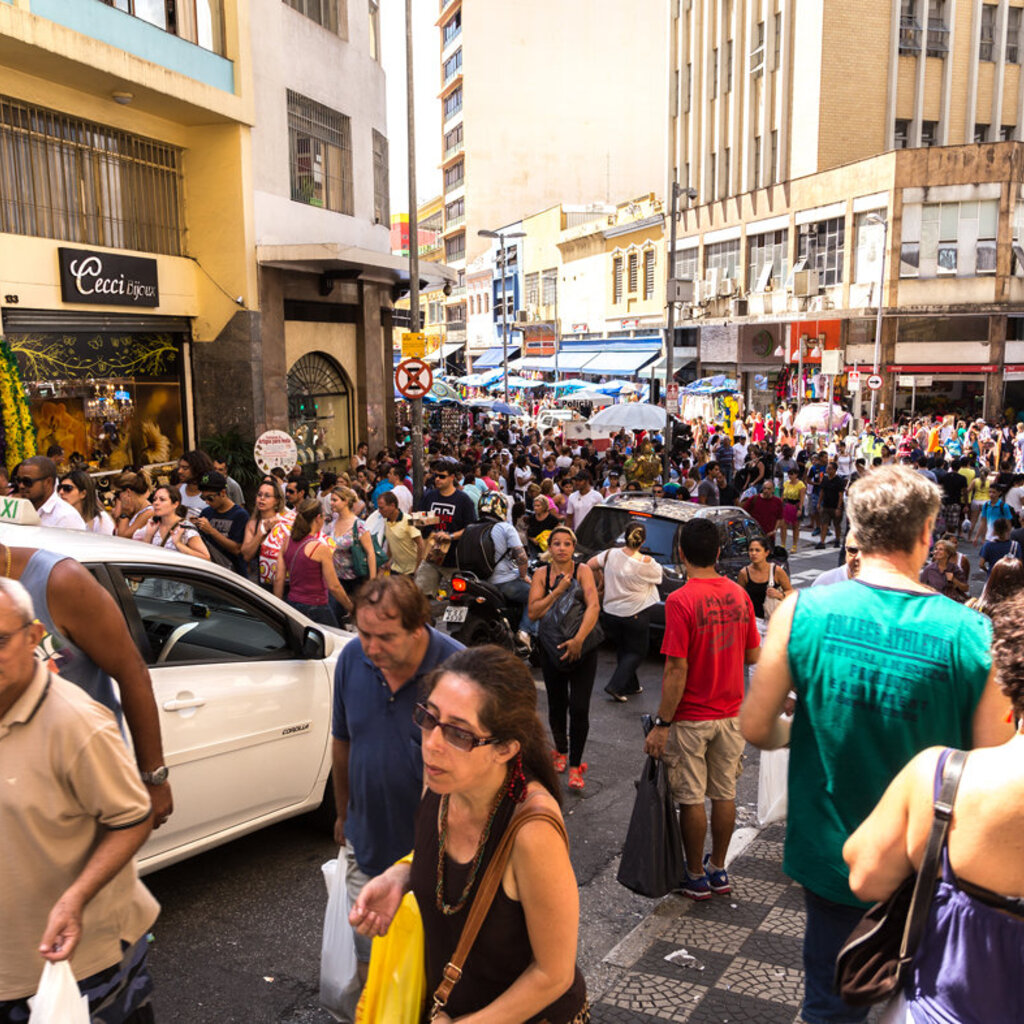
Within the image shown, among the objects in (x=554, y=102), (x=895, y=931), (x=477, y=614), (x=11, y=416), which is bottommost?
(x=477, y=614)

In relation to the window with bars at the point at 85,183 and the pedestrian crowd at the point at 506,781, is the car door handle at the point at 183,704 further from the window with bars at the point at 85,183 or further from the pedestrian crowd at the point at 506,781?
the window with bars at the point at 85,183

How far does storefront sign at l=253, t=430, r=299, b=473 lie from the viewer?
42.9ft

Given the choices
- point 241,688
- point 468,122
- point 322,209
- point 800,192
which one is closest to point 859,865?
point 241,688

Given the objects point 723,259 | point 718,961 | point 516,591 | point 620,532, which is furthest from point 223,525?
point 723,259

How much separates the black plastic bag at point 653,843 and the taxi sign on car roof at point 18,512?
292cm

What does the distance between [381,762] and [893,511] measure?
72.3 inches

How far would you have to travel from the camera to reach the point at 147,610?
5348mm

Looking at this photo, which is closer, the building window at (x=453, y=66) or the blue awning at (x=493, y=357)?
the blue awning at (x=493, y=357)

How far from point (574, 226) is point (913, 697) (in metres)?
56.2

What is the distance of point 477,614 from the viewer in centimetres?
880

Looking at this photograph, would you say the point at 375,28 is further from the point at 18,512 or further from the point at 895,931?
the point at 895,931

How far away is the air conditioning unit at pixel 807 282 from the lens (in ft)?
127

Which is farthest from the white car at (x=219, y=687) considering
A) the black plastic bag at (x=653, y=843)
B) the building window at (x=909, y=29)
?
the building window at (x=909, y=29)

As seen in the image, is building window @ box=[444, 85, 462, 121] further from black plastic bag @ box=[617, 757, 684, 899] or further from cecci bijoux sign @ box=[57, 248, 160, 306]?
black plastic bag @ box=[617, 757, 684, 899]
